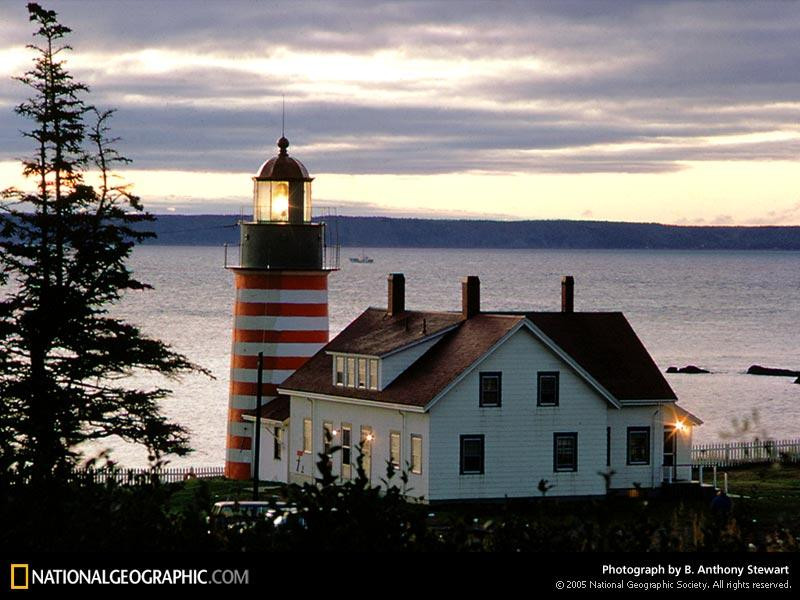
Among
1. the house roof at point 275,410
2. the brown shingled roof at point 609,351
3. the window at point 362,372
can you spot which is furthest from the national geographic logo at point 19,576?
the house roof at point 275,410

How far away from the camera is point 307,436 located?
157ft

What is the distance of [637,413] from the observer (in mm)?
46125

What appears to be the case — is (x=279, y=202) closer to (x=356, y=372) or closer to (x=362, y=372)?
(x=356, y=372)

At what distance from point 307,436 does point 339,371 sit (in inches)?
95.5

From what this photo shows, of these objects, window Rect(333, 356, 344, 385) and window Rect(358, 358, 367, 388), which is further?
window Rect(333, 356, 344, 385)

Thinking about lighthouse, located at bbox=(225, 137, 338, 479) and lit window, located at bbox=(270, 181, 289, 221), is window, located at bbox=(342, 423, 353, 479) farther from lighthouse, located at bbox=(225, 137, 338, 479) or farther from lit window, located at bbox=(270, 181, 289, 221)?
lit window, located at bbox=(270, 181, 289, 221)

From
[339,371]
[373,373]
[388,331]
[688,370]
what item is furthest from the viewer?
[688,370]

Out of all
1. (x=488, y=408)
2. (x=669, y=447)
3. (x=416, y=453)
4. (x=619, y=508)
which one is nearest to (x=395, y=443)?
(x=416, y=453)

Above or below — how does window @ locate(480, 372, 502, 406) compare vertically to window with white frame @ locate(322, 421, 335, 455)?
above

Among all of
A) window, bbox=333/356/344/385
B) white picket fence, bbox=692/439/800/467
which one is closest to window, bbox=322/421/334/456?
window, bbox=333/356/344/385

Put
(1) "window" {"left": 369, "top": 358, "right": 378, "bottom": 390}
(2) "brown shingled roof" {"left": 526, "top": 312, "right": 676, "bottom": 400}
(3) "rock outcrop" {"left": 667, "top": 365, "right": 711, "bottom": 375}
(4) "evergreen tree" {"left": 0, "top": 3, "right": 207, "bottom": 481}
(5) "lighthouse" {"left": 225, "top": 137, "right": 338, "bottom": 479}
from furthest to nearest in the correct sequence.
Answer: (3) "rock outcrop" {"left": 667, "top": 365, "right": 711, "bottom": 375}
(5) "lighthouse" {"left": 225, "top": 137, "right": 338, "bottom": 479}
(2) "brown shingled roof" {"left": 526, "top": 312, "right": 676, "bottom": 400}
(1) "window" {"left": 369, "top": 358, "right": 378, "bottom": 390}
(4) "evergreen tree" {"left": 0, "top": 3, "right": 207, "bottom": 481}

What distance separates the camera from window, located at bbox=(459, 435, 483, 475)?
42625 mm

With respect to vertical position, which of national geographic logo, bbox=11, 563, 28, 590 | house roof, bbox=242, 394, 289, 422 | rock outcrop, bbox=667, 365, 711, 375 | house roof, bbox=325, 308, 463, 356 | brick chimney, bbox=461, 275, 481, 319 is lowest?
national geographic logo, bbox=11, 563, 28, 590

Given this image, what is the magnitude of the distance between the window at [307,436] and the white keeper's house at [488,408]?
6 cm
